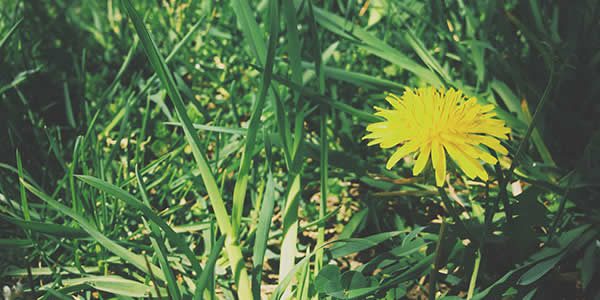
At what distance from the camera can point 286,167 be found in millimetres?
1608

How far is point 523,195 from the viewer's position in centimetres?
117

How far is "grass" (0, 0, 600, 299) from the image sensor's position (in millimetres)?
1131

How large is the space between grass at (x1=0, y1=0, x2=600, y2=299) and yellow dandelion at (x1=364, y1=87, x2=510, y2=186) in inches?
2.8

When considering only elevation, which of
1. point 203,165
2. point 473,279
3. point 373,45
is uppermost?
point 373,45

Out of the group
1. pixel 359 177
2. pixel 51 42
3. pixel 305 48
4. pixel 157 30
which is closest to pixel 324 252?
pixel 359 177

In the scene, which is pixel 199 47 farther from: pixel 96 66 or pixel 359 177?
pixel 359 177

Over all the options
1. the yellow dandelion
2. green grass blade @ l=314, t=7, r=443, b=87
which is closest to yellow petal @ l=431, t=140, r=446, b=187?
the yellow dandelion

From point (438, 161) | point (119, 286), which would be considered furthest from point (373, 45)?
point (119, 286)

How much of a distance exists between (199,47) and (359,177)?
0.79 meters

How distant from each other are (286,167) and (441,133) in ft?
2.23

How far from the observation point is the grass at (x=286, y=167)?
3.71ft

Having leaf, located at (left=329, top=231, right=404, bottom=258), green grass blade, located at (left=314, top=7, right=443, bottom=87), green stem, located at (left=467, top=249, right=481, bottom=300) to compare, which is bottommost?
green stem, located at (left=467, top=249, right=481, bottom=300)

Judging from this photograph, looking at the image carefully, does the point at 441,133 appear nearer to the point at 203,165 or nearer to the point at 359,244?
the point at 359,244

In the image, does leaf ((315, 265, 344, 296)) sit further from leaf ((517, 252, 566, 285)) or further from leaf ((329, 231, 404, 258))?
leaf ((517, 252, 566, 285))
